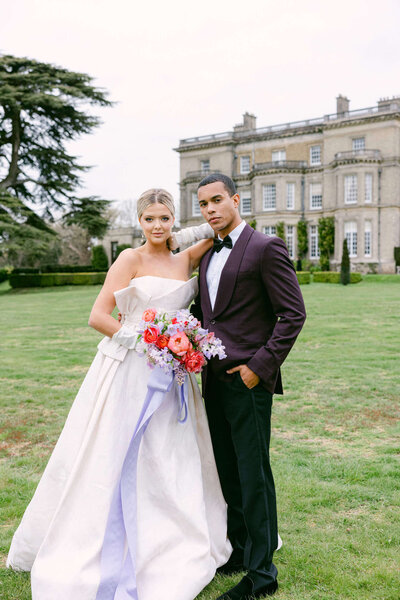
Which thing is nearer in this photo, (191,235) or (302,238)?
(191,235)

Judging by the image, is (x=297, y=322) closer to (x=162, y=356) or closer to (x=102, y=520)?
(x=162, y=356)

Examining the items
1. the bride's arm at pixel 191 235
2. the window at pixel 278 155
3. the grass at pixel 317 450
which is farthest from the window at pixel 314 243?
the bride's arm at pixel 191 235

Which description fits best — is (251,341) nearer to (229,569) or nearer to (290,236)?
(229,569)

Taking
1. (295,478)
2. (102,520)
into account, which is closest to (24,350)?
(295,478)

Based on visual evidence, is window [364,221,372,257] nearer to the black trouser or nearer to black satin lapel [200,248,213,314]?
black satin lapel [200,248,213,314]

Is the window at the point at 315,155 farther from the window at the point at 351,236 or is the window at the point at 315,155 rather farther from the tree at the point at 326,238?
the window at the point at 351,236

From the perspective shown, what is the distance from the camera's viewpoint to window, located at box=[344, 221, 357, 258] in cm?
3984

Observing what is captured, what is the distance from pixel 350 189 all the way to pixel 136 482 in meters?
40.3

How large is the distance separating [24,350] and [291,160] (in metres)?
37.1

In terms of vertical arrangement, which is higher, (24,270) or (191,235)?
(191,235)

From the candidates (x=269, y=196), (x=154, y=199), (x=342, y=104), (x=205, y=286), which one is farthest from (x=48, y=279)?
(x=342, y=104)

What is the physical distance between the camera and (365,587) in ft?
9.40

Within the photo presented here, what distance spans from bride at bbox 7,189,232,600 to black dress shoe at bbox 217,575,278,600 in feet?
0.48

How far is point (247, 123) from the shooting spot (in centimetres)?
4928
